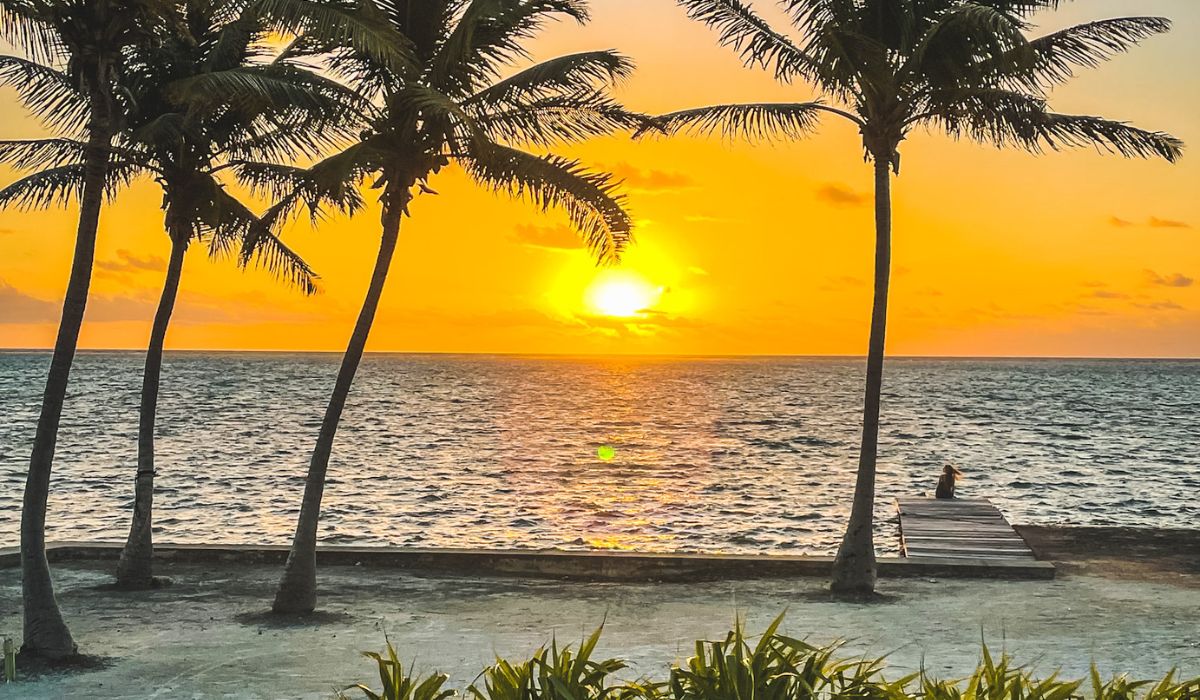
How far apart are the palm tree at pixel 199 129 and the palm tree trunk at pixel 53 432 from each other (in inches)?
81.1

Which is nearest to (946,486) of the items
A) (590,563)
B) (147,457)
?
(590,563)

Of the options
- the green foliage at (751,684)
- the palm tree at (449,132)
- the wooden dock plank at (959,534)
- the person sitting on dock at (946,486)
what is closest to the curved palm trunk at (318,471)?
the palm tree at (449,132)

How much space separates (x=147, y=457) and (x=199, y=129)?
15.6ft

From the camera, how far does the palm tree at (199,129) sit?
52.4 ft

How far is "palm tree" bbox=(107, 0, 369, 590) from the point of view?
1598 cm

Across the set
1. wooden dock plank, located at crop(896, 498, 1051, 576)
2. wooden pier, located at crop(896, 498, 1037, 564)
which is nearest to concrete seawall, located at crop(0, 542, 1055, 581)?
wooden dock plank, located at crop(896, 498, 1051, 576)

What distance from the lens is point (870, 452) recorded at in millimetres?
17906

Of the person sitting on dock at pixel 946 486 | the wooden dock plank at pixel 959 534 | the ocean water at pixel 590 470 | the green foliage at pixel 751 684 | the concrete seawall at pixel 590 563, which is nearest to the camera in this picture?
the green foliage at pixel 751 684

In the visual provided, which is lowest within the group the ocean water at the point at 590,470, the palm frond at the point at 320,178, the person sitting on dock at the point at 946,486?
the ocean water at the point at 590,470

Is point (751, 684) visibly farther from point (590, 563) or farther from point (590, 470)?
point (590, 470)

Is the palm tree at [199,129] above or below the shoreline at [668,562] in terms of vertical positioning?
above

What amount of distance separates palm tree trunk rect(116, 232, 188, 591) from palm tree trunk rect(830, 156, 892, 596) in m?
9.78

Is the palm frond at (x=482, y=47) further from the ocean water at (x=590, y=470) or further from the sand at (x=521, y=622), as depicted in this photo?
the ocean water at (x=590, y=470)

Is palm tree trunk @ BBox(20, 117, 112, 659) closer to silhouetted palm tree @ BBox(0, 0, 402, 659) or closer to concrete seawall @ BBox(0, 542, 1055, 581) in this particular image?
silhouetted palm tree @ BBox(0, 0, 402, 659)
